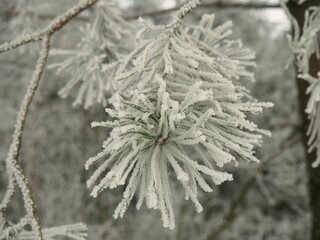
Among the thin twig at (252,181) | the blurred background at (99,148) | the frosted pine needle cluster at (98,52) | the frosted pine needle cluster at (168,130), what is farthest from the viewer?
the blurred background at (99,148)

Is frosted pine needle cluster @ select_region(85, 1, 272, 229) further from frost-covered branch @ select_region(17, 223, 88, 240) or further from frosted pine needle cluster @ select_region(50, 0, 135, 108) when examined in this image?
frosted pine needle cluster @ select_region(50, 0, 135, 108)

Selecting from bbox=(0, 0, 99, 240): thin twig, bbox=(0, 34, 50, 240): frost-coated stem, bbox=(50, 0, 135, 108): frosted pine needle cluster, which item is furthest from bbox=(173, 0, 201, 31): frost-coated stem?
bbox=(50, 0, 135, 108): frosted pine needle cluster

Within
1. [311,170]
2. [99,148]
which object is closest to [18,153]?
[311,170]

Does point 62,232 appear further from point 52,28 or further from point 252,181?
point 252,181

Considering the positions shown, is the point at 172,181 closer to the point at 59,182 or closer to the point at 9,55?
the point at 59,182

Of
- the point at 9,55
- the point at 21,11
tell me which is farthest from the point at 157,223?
the point at 21,11

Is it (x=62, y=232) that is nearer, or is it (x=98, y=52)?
(x=62, y=232)

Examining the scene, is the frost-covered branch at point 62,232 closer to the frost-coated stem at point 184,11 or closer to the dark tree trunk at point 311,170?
the frost-coated stem at point 184,11

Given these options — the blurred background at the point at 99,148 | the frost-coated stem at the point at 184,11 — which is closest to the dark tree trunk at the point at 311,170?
the frost-coated stem at the point at 184,11

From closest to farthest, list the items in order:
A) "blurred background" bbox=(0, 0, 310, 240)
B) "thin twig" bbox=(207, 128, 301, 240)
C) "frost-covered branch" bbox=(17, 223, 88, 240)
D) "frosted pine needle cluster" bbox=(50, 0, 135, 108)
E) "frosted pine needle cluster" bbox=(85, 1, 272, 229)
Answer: "frosted pine needle cluster" bbox=(85, 1, 272, 229) → "frost-covered branch" bbox=(17, 223, 88, 240) → "frosted pine needle cluster" bbox=(50, 0, 135, 108) → "thin twig" bbox=(207, 128, 301, 240) → "blurred background" bbox=(0, 0, 310, 240)
